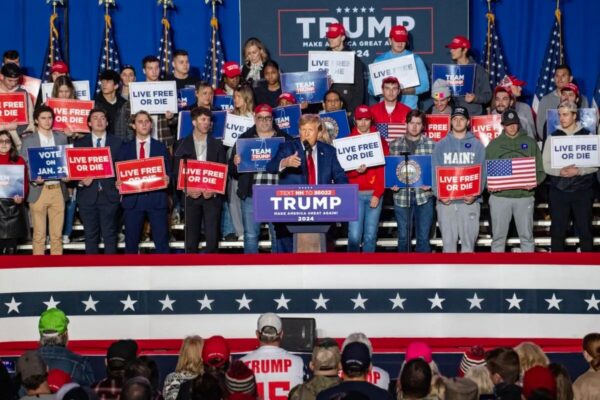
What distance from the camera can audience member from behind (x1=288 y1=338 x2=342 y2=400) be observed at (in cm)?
1020

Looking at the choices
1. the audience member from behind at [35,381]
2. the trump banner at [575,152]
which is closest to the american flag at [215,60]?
the trump banner at [575,152]

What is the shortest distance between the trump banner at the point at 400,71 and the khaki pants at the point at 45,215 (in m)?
4.39

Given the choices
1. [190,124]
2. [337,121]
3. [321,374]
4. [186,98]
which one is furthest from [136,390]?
[186,98]

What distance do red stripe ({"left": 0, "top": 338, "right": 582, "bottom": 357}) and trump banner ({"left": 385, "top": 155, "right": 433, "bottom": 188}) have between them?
80.0 inches

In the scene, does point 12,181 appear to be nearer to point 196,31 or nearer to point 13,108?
point 13,108

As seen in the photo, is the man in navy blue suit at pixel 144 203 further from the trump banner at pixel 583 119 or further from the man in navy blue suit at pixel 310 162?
the trump banner at pixel 583 119

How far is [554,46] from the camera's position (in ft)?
68.4

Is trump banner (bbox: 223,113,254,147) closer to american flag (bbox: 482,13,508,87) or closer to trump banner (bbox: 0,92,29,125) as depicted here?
trump banner (bbox: 0,92,29,125)

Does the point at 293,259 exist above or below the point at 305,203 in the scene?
below

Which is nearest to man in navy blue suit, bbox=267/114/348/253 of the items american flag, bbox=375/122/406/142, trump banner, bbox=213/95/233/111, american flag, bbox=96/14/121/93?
american flag, bbox=375/122/406/142

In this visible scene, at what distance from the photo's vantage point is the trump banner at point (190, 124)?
17.7 metres

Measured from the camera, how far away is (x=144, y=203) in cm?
1695

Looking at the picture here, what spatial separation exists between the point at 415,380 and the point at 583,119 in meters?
9.00

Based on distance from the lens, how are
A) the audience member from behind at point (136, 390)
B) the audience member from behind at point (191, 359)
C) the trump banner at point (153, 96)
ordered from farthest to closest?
1. the trump banner at point (153, 96)
2. the audience member from behind at point (191, 359)
3. the audience member from behind at point (136, 390)
